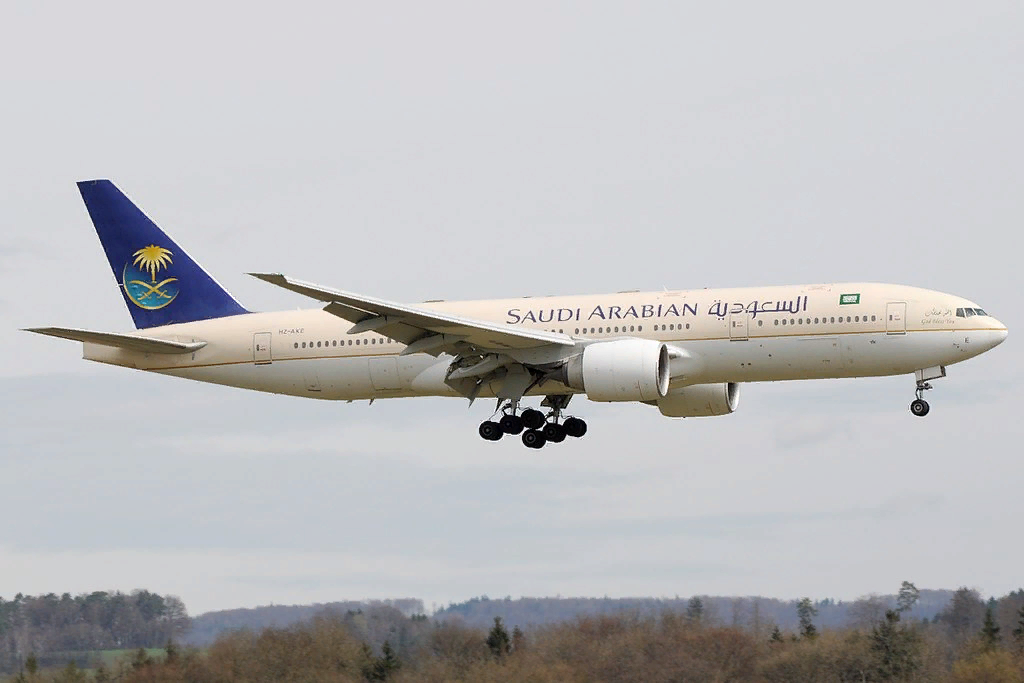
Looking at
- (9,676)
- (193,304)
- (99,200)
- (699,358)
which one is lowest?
(9,676)

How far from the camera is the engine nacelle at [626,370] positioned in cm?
4353

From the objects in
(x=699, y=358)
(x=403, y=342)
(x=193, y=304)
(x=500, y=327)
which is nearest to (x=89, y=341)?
(x=193, y=304)

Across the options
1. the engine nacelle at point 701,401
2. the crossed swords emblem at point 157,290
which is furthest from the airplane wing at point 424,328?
the crossed swords emblem at point 157,290

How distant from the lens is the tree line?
85.1m

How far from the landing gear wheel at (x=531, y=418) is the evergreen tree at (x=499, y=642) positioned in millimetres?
30459

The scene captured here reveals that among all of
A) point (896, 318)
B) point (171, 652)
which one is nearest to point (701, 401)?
point (896, 318)

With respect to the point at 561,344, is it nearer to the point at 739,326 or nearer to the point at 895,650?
the point at 739,326

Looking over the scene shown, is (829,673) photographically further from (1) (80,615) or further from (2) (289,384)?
(1) (80,615)

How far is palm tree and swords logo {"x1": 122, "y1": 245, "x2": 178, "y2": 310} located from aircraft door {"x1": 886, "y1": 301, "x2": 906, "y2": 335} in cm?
2351

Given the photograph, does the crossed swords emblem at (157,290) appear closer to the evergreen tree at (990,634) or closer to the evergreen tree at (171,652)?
the evergreen tree at (171,652)

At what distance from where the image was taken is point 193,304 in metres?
53.0

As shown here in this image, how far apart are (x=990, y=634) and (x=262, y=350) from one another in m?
48.2

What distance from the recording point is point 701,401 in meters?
50.4

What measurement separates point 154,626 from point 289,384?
40.8 m
